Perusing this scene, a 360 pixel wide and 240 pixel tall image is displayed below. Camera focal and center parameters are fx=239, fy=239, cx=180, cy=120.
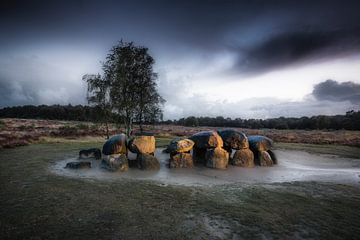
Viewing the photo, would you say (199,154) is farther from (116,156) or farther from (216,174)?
(116,156)

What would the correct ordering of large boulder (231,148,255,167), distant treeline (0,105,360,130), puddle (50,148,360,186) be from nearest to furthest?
1. puddle (50,148,360,186)
2. large boulder (231,148,255,167)
3. distant treeline (0,105,360,130)

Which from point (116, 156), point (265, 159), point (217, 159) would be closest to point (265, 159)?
point (265, 159)

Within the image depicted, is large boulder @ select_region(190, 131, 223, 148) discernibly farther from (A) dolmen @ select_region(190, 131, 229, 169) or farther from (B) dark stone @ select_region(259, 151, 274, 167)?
(B) dark stone @ select_region(259, 151, 274, 167)

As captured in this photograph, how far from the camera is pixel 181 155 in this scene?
1351cm

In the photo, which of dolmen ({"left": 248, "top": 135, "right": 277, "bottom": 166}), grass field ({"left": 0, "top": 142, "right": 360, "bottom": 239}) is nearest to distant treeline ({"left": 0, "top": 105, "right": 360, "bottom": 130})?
dolmen ({"left": 248, "top": 135, "right": 277, "bottom": 166})

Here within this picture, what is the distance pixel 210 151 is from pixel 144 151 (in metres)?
3.85

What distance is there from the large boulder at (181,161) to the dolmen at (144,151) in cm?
83

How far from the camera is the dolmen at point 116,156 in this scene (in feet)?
40.1

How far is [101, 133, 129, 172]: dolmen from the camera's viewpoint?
40.1 feet

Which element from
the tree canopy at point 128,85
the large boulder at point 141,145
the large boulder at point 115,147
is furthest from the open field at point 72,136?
the large boulder at point 141,145

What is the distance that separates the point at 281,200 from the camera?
309 inches

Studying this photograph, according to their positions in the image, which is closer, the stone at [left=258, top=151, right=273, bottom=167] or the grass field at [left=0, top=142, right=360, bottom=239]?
the grass field at [left=0, top=142, right=360, bottom=239]

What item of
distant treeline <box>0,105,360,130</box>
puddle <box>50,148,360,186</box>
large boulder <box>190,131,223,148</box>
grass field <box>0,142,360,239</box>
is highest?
distant treeline <box>0,105,360,130</box>

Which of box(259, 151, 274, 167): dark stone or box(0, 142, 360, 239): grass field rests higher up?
box(259, 151, 274, 167): dark stone
